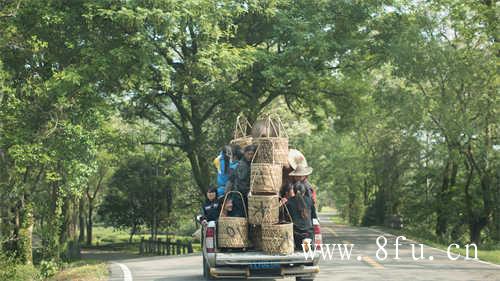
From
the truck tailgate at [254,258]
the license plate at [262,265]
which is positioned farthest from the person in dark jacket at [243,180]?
the license plate at [262,265]

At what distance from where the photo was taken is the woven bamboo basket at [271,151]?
10664mm

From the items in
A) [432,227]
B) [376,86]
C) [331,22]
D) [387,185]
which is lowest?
[432,227]

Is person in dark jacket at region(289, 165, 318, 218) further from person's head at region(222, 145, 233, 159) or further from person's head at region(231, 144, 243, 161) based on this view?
person's head at region(222, 145, 233, 159)

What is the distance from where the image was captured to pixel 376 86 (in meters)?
30.8

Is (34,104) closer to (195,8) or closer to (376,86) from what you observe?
(195,8)

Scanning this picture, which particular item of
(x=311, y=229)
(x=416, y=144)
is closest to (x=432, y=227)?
(x=416, y=144)

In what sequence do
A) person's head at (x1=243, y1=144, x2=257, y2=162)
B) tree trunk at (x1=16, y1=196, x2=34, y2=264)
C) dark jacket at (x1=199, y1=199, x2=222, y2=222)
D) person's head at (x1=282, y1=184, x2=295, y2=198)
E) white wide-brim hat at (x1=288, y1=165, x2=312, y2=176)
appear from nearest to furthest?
person's head at (x1=282, y1=184, x2=295, y2=198)
white wide-brim hat at (x1=288, y1=165, x2=312, y2=176)
person's head at (x1=243, y1=144, x2=257, y2=162)
dark jacket at (x1=199, y1=199, x2=222, y2=222)
tree trunk at (x1=16, y1=196, x2=34, y2=264)

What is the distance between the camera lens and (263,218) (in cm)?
1025

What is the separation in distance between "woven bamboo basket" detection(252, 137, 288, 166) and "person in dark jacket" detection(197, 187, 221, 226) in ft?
3.53

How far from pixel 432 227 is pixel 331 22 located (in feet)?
88.2

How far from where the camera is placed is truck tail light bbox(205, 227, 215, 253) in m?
10.5

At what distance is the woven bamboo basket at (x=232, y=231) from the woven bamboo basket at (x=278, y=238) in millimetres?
360

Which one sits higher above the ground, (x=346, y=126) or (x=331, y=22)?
(x=331, y=22)

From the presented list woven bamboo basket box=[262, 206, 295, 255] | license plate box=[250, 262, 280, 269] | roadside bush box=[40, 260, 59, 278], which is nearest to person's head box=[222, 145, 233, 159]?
woven bamboo basket box=[262, 206, 295, 255]
